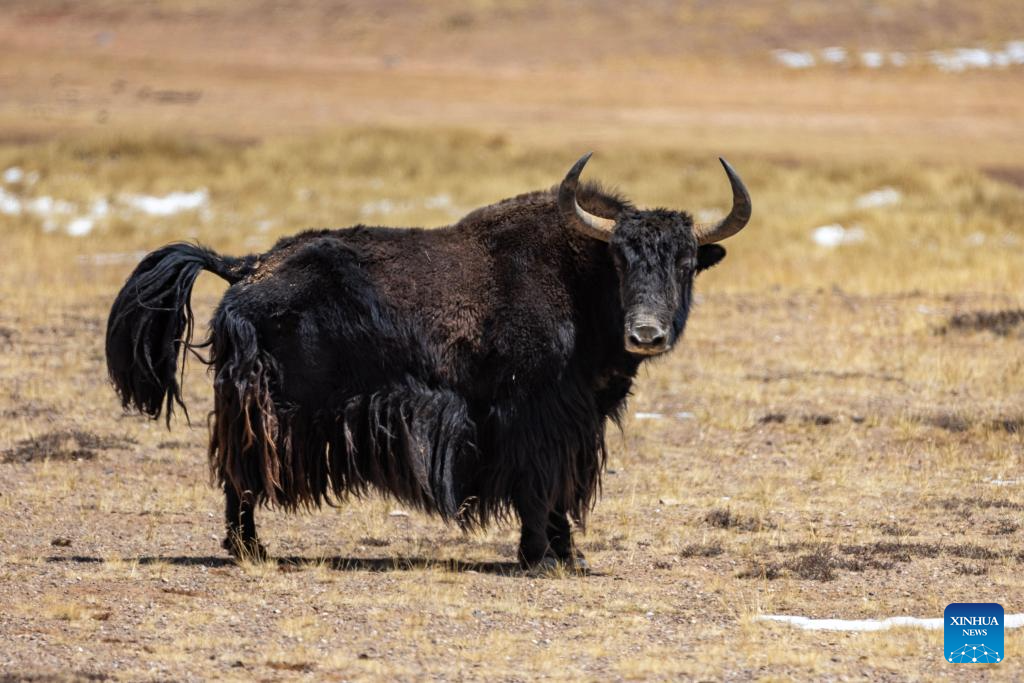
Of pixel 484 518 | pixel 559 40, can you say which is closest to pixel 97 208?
pixel 484 518

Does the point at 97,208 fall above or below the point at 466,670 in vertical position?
below

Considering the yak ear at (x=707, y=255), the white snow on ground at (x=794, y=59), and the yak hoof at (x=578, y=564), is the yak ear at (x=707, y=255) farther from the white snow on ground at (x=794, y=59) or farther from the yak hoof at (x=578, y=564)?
the white snow on ground at (x=794, y=59)

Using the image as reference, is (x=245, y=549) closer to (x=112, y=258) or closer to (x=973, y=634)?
(x=973, y=634)

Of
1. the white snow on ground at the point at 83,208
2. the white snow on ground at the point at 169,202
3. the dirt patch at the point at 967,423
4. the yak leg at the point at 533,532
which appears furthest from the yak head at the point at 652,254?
the white snow on ground at the point at 169,202

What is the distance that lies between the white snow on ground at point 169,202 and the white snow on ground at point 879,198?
1010 cm

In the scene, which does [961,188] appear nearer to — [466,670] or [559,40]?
[466,670]

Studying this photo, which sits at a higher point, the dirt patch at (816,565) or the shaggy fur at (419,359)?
the shaggy fur at (419,359)

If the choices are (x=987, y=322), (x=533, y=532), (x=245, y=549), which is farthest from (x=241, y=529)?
(x=987, y=322)

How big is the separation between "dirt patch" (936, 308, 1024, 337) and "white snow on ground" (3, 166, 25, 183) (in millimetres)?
15831

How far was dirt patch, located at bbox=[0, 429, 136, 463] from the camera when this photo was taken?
33.7 ft

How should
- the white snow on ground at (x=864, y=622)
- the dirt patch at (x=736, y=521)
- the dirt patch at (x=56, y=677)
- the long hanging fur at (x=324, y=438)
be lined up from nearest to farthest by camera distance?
the dirt patch at (x=56, y=677) < the white snow on ground at (x=864, y=622) < the long hanging fur at (x=324, y=438) < the dirt patch at (x=736, y=521)

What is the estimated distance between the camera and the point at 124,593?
7227 millimetres

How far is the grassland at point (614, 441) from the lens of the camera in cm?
667

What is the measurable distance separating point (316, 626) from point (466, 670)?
89 centimetres
